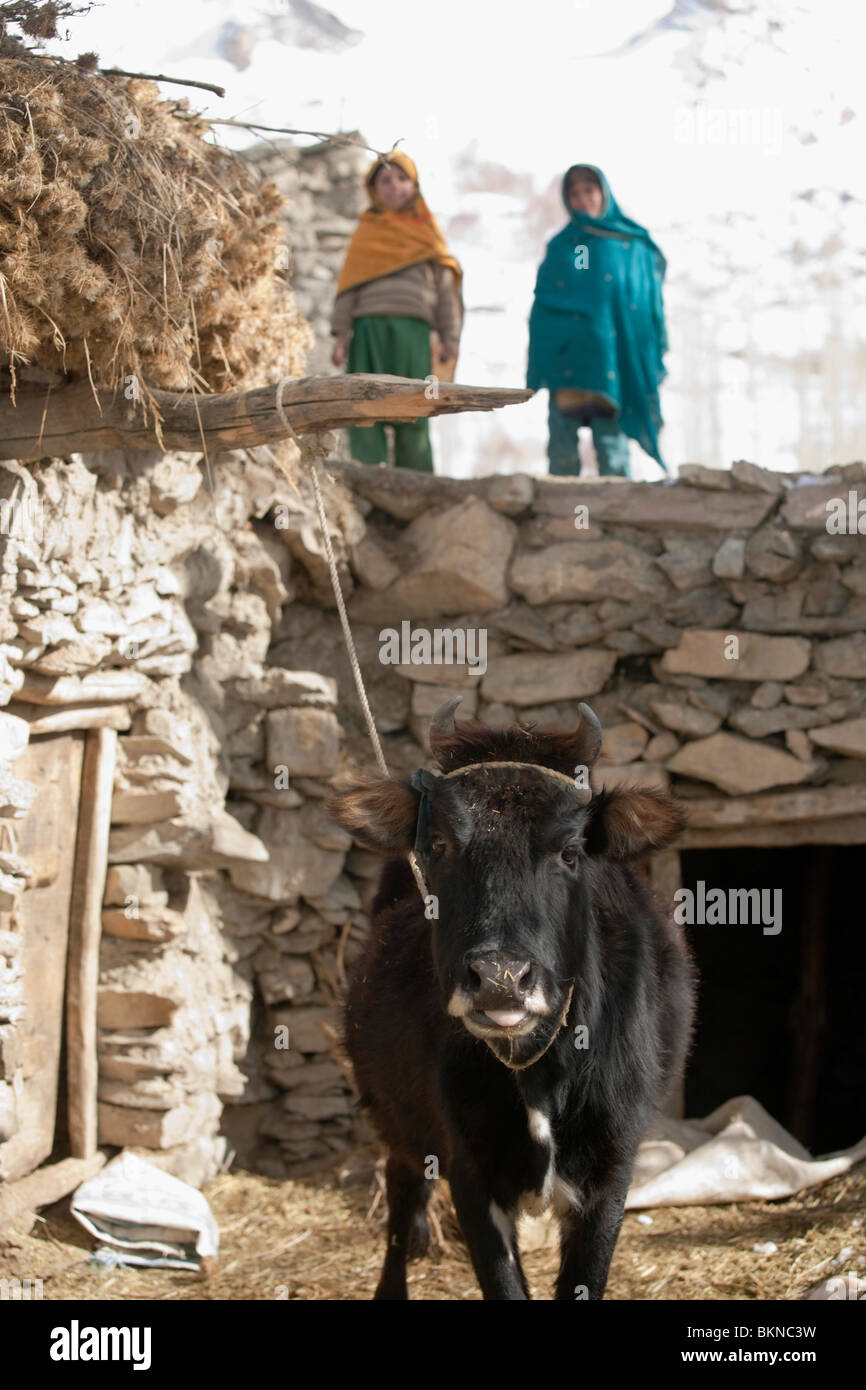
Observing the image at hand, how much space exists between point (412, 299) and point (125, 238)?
10.4 feet

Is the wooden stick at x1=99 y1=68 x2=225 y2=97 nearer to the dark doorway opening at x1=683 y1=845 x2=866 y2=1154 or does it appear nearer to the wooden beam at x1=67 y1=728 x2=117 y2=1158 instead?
the wooden beam at x1=67 y1=728 x2=117 y2=1158

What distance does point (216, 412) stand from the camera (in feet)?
13.4

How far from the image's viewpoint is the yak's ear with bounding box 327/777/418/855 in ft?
11.6

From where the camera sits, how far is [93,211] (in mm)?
3953

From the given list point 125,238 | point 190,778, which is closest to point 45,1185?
point 190,778

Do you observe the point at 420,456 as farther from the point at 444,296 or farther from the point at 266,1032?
the point at 266,1032

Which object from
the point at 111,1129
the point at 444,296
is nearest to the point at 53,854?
the point at 111,1129

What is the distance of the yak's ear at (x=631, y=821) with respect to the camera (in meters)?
3.46

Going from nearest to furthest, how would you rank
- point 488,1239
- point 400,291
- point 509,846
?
point 509,846 < point 488,1239 < point 400,291

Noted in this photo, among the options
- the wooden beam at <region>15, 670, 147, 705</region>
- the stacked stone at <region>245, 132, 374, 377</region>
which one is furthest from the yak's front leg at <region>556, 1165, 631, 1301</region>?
the stacked stone at <region>245, 132, 374, 377</region>

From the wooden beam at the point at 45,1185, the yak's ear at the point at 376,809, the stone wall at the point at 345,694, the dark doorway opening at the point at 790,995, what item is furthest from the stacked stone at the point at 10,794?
the dark doorway opening at the point at 790,995

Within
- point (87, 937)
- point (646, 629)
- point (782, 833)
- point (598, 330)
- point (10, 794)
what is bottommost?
point (87, 937)

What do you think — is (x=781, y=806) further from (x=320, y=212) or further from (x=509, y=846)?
(x=320, y=212)

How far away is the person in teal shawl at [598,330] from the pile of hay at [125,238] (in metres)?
2.61
